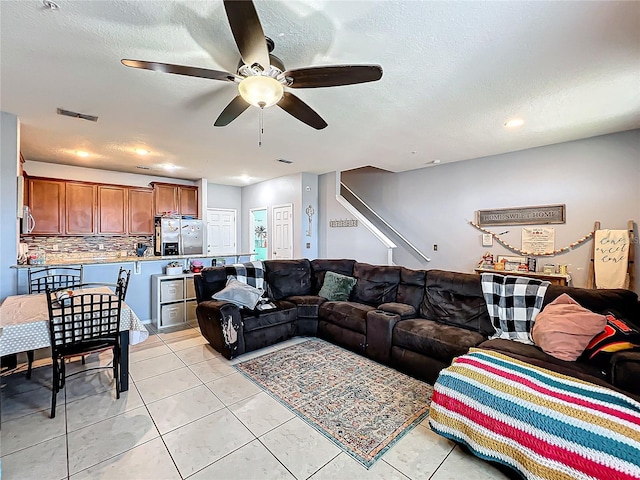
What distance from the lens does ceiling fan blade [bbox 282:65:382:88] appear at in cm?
177

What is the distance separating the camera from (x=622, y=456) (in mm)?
1254

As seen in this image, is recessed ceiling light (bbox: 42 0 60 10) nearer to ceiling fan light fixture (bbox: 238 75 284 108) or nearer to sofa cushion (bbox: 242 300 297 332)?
ceiling fan light fixture (bbox: 238 75 284 108)

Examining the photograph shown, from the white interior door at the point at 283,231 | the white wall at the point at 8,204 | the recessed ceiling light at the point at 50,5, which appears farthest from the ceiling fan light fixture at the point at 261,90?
the white interior door at the point at 283,231

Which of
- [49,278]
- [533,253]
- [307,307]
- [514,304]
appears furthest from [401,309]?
[49,278]

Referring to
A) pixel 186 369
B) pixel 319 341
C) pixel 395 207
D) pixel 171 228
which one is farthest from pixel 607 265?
pixel 171 228

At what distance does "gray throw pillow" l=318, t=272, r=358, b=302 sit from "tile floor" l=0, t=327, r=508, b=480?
1764 mm

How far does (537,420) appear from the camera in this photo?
1481mm

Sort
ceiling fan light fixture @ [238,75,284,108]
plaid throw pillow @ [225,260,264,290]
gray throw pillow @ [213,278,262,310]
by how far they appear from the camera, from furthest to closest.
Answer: plaid throw pillow @ [225,260,264,290] < gray throw pillow @ [213,278,262,310] < ceiling fan light fixture @ [238,75,284,108]

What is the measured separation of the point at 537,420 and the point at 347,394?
1418mm

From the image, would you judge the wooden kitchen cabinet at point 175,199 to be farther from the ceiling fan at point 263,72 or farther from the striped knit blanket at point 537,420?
the striped knit blanket at point 537,420

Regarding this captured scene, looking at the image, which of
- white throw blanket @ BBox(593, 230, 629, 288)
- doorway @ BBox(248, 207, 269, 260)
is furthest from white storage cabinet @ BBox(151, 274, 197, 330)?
white throw blanket @ BBox(593, 230, 629, 288)

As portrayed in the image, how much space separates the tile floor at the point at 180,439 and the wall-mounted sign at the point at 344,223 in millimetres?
3906

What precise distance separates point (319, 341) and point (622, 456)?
2878mm

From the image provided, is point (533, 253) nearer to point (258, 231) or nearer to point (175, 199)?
point (258, 231)
